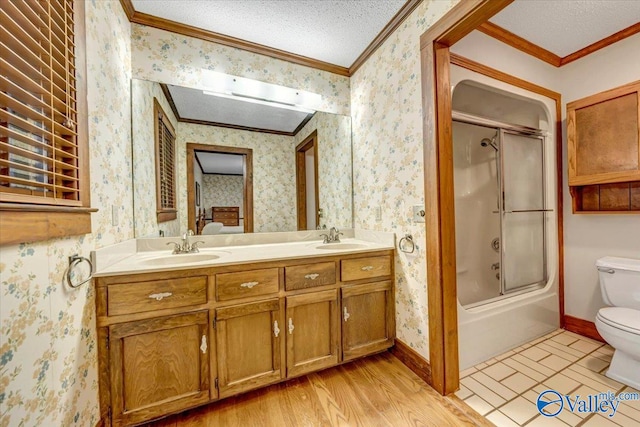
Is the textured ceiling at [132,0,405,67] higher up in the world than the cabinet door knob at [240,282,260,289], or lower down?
higher up

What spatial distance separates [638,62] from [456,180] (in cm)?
136

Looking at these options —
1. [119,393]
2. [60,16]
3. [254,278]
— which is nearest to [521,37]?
[254,278]

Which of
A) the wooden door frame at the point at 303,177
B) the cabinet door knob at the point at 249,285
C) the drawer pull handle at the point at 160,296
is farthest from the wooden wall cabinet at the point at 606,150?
the drawer pull handle at the point at 160,296

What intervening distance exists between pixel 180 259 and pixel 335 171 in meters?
1.42

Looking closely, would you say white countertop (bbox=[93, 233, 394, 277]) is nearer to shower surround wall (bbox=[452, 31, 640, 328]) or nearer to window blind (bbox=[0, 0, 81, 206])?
window blind (bbox=[0, 0, 81, 206])

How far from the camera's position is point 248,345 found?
4.48ft

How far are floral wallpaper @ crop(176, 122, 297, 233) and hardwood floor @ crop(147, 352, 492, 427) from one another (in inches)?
43.9

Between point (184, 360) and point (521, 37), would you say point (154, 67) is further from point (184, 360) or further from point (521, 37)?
point (521, 37)

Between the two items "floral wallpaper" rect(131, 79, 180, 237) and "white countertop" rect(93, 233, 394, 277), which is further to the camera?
"floral wallpaper" rect(131, 79, 180, 237)

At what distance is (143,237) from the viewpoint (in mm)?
1624

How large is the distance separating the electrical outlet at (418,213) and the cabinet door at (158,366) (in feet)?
4.33

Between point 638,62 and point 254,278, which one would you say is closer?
point 254,278

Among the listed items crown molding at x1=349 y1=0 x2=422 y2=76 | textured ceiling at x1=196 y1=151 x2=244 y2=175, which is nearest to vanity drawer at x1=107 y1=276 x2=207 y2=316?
textured ceiling at x1=196 y1=151 x2=244 y2=175

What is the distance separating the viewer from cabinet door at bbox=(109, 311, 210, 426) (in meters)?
1.12
